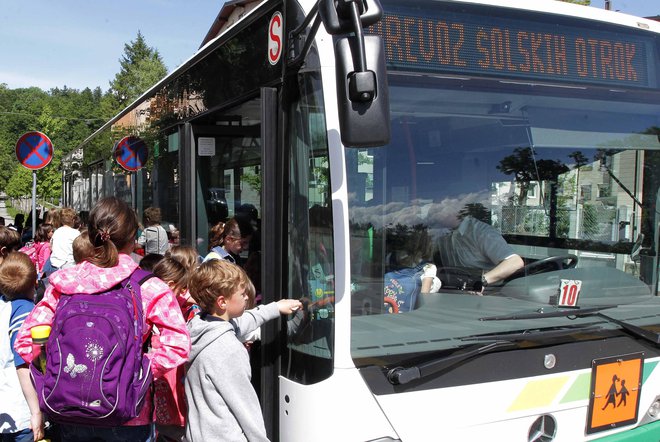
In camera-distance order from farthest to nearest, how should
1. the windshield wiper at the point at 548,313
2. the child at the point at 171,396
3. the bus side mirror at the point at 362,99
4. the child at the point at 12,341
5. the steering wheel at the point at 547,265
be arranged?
the child at the point at 12,341
the child at the point at 171,396
the steering wheel at the point at 547,265
the windshield wiper at the point at 548,313
the bus side mirror at the point at 362,99

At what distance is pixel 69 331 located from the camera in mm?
2406

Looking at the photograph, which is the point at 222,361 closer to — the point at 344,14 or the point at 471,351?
the point at 471,351

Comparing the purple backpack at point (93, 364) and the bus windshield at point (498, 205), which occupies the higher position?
the bus windshield at point (498, 205)

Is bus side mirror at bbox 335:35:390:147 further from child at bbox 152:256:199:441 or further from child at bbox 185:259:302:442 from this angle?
child at bbox 152:256:199:441

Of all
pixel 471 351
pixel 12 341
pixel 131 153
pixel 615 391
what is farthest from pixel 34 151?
pixel 615 391

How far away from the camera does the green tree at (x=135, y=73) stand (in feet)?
215

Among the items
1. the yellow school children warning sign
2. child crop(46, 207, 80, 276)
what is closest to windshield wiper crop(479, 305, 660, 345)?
the yellow school children warning sign

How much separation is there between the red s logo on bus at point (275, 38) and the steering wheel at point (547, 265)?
1497 millimetres

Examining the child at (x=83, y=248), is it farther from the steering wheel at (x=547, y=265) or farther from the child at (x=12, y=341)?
the steering wheel at (x=547, y=265)

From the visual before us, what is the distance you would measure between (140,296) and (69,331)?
308mm

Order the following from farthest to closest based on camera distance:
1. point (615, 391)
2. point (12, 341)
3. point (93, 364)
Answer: point (12, 341), point (615, 391), point (93, 364)

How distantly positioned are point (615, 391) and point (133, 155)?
16.6ft

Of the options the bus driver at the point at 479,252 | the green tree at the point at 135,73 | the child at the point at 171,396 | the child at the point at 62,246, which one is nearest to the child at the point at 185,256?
the child at the point at 171,396

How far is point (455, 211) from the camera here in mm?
2842
